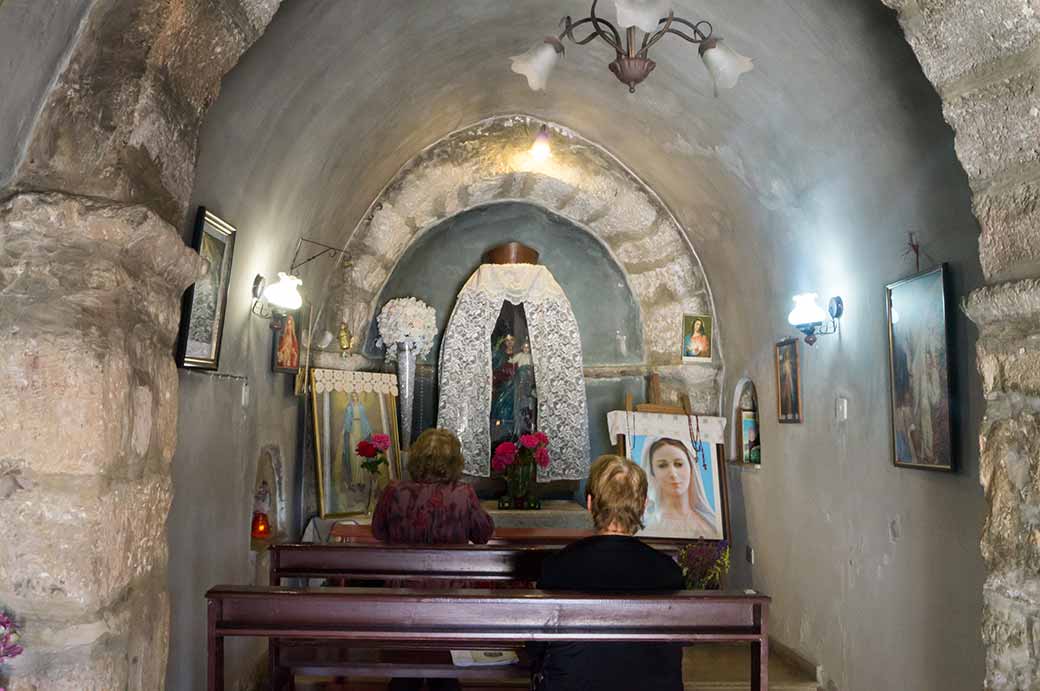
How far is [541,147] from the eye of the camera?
6859mm

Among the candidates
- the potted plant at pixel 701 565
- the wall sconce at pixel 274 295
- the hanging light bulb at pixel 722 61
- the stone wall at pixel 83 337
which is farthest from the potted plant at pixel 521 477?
the stone wall at pixel 83 337

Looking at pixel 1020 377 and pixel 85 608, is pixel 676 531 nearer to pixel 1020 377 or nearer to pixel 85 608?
pixel 1020 377

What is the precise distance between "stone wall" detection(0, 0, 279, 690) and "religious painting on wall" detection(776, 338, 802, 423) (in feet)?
12.1

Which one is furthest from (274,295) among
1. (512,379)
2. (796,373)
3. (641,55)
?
(512,379)

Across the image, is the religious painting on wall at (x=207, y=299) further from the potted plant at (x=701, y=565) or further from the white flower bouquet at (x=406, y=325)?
the potted plant at (x=701, y=565)

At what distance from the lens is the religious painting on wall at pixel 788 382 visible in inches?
207

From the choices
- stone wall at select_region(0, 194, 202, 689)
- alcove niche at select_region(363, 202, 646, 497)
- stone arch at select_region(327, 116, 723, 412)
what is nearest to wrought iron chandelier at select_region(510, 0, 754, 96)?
stone wall at select_region(0, 194, 202, 689)

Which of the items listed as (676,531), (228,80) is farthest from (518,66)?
(676,531)

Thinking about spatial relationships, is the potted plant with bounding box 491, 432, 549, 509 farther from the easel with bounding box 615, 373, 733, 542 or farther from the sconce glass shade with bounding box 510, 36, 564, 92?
the sconce glass shade with bounding box 510, 36, 564, 92

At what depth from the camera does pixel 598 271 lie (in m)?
7.70

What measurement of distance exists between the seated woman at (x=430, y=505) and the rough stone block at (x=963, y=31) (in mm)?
2381

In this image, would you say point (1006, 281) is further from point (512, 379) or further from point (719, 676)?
point (512, 379)

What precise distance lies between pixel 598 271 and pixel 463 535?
3.87m

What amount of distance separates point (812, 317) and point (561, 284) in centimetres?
316
